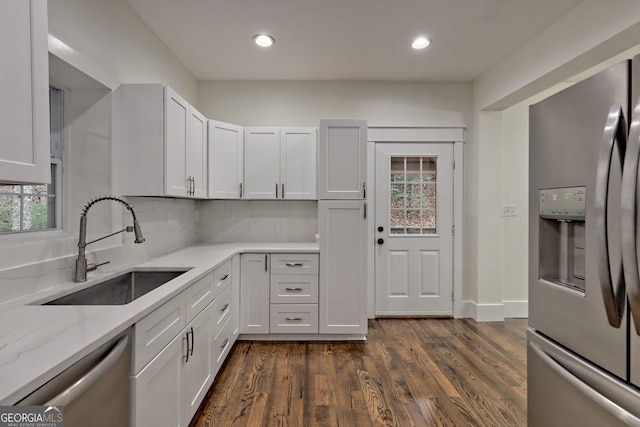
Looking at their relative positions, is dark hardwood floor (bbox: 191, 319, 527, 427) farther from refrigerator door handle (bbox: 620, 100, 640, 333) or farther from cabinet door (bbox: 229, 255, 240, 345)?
refrigerator door handle (bbox: 620, 100, 640, 333)

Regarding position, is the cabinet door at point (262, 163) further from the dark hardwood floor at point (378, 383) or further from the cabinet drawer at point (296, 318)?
the dark hardwood floor at point (378, 383)

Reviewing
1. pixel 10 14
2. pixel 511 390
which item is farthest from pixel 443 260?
pixel 10 14

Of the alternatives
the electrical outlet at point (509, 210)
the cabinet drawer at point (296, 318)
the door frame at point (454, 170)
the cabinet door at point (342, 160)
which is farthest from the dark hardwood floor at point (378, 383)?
the cabinet door at point (342, 160)

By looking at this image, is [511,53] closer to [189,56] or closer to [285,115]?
[285,115]

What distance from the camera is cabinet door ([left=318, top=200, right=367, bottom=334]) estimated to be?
2947 mm

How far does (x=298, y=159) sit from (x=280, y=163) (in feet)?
0.65

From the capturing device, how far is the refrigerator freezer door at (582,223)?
916 mm

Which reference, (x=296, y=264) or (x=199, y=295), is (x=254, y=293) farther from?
(x=199, y=295)

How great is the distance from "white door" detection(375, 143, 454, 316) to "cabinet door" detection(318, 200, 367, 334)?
75 centimetres

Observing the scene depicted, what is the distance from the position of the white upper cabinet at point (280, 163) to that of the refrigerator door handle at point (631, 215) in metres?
2.68

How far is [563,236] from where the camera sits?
119 centimetres

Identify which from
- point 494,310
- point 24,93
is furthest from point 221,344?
point 494,310

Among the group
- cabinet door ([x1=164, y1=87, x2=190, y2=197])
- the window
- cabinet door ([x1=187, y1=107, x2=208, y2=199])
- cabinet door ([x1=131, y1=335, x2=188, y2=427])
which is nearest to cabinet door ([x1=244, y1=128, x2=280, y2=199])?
cabinet door ([x1=187, y1=107, x2=208, y2=199])

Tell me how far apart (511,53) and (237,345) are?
3743mm
